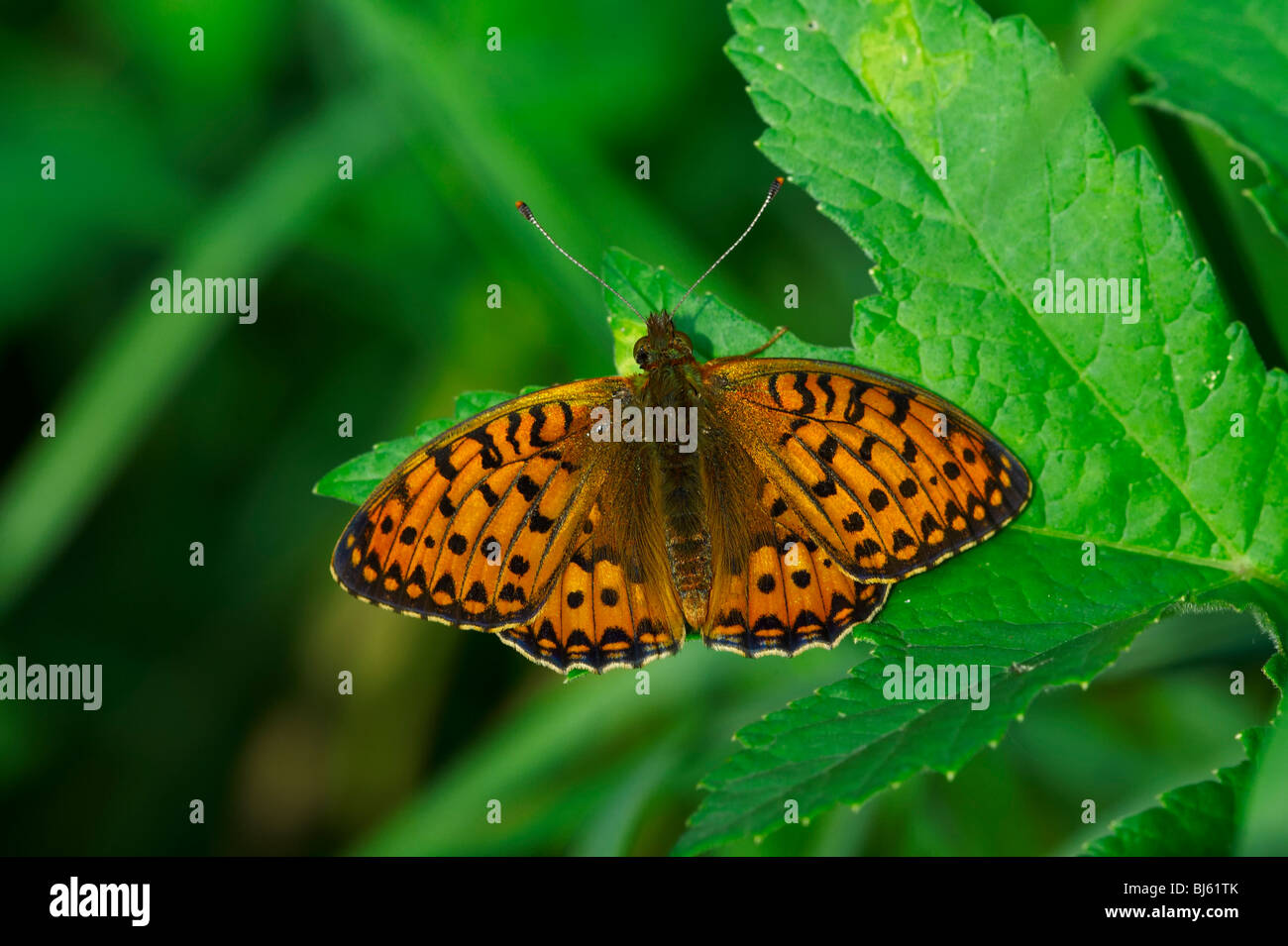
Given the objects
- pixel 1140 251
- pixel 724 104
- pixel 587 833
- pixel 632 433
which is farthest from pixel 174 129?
pixel 1140 251

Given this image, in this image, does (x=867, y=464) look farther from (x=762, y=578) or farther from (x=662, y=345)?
(x=662, y=345)

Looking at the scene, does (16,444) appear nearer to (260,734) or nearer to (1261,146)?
(260,734)

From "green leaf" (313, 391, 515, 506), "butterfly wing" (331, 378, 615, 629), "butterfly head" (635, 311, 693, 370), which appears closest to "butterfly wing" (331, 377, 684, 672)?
"butterfly wing" (331, 378, 615, 629)

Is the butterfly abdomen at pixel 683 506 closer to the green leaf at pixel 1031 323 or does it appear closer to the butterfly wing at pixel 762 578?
the butterfly wing at pixel 762 578

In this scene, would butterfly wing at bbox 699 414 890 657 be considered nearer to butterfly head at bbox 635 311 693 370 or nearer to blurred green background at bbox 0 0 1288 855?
butterfly head at bbox 635 311 693 370

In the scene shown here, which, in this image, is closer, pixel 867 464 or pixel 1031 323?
pixel 1031 323

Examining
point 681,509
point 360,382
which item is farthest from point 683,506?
point 360,382

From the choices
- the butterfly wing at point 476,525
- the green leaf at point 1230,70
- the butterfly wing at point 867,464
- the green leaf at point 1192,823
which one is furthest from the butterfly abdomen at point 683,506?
the green leaf at point 1230,70
